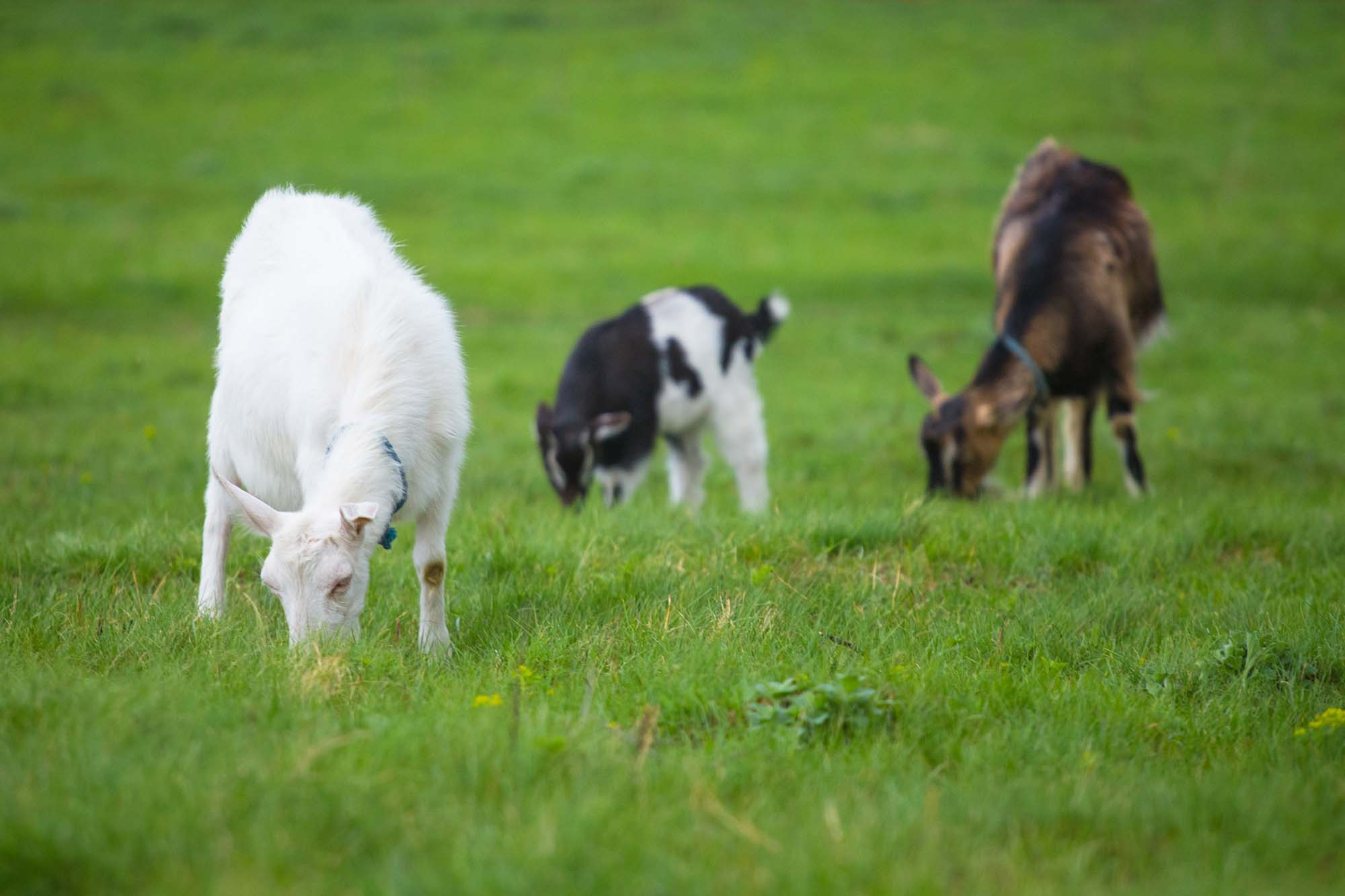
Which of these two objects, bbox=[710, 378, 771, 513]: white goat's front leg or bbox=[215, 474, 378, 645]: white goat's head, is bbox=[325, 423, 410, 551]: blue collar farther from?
bbox=[710, 378, 771, 513]: white goat's front leg

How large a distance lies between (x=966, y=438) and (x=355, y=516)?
5.66 m

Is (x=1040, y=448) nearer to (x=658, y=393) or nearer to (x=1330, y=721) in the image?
(x=658, y=393)

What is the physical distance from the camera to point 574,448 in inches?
A: 323

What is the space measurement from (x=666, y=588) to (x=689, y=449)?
4.23 meters

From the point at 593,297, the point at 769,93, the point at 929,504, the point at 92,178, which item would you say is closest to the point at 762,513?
the point at 929,504

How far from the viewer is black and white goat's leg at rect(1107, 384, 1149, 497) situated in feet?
29.2

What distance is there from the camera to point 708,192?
2423cm

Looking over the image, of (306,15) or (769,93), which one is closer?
(769,93)

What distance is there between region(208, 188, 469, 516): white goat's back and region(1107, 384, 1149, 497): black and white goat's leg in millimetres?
5710

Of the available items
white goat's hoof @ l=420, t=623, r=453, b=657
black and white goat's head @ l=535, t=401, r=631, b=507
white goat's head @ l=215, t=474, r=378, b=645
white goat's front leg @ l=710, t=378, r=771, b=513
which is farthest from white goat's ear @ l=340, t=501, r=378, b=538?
white goat's front leg @ l=710, t=378, r=771, b=513

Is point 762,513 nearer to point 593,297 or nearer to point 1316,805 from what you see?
point 1316,805

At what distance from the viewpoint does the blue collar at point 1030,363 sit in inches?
350

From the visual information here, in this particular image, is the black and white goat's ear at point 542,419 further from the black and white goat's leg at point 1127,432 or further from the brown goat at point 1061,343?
the black and white goat's leg at point 1127,432

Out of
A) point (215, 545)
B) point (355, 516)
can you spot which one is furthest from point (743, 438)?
point (355, 516)
